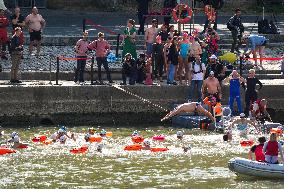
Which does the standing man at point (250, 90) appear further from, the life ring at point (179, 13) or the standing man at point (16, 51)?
the standing man at point (16, 51)

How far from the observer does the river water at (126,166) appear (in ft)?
139

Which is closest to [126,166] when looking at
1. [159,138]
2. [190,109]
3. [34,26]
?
[159,138]

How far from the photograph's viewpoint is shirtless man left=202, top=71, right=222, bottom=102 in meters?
52.5

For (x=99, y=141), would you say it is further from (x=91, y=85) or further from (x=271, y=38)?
(x=271, y=38)

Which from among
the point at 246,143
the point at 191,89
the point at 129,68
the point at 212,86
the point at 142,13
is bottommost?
the point at 246,143

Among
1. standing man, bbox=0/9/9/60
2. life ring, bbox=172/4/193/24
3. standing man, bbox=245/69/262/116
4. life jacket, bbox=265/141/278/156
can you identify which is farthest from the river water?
life ring, bbox=172/4/193/24

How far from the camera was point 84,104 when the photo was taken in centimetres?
5362

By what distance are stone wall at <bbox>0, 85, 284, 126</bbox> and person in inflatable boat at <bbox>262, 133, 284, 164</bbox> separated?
10.8m

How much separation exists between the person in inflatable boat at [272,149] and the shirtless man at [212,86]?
915 centimetres

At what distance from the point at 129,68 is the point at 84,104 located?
1.94 metres

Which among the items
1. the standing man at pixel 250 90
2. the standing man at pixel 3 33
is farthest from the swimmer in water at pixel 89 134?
the standing man at pixel 3 33

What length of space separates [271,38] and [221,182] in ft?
67.9

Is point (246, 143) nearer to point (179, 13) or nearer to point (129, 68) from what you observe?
point (129, 68)

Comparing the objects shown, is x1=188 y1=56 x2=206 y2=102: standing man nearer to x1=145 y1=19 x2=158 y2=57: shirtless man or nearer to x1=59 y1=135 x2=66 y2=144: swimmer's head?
x1=145 y1=19 x2=158 y2=57: shirtless man
